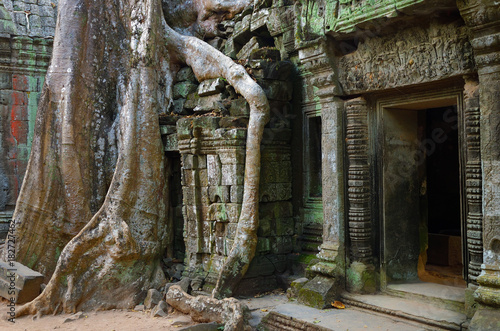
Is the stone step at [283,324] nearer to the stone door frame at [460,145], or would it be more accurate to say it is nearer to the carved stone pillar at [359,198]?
the carved stone pillar at [359,198]

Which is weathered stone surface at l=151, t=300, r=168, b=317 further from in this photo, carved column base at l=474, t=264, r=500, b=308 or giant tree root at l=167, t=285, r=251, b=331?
carved column base at l=474, t=264, r=500, b=308

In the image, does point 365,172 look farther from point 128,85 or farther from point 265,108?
point 128,85

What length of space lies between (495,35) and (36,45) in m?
8.95

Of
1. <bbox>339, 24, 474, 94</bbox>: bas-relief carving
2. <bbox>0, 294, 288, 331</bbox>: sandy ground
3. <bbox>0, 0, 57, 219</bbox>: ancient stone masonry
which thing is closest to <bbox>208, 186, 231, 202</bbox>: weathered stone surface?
<bbox>0, 294, 288, 331</bbox>: sandy ground

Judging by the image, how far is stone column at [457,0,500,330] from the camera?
402cm

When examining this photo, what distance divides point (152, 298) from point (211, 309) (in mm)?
1313

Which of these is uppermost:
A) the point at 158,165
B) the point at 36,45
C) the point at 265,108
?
the point at 36,45

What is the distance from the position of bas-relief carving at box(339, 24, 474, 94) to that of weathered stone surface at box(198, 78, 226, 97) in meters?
2.03

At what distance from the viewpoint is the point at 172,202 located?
7.90 metres

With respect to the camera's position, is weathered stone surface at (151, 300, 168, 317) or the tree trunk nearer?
weathered stone surface at (151, 300, 168, 317)

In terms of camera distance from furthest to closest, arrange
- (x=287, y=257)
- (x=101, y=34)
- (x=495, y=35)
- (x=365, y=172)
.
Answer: (x=101, y=34)
(x=287, y=257)
(x=365, y=172)
(x=495, y=35)

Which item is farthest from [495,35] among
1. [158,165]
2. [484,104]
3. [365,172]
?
[158,165]

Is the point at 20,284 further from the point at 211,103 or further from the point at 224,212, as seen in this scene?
the point at 211,103

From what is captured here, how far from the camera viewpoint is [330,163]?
5.79m
